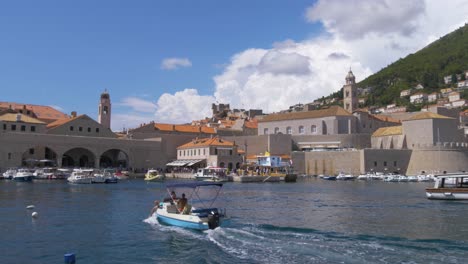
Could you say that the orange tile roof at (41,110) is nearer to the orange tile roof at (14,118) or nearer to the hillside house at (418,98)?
the orange tile roof at (14,118)

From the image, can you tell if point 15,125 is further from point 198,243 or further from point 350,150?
point 198,243

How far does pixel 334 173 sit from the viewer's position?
7150cm

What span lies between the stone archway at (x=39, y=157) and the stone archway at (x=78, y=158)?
207 centimetres

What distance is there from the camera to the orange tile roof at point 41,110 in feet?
244

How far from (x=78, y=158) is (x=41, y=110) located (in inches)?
558

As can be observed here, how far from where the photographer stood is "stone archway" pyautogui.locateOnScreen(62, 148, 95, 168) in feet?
224

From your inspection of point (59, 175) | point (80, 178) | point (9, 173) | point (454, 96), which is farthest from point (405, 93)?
point (9, 173)

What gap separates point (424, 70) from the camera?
504 ft

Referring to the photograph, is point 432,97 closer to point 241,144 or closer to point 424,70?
point 424,70

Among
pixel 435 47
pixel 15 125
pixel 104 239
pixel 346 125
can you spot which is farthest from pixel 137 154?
pixel 435 47

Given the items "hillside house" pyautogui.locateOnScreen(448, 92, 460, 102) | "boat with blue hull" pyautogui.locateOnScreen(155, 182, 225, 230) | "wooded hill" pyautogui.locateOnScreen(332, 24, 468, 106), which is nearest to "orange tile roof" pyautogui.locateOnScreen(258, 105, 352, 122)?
"hillside house" pyautogui.locateOnScreen(448, 92, 460, 102)

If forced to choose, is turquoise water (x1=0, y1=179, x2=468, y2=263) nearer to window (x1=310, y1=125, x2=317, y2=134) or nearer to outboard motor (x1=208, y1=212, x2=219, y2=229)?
outboard motor (x1=208, y1=212, x2=219, y2=229)

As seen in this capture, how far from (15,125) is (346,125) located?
4998 cm

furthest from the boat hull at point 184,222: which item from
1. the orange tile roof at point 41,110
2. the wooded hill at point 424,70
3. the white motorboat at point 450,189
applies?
the wooded hill at point 424,70
